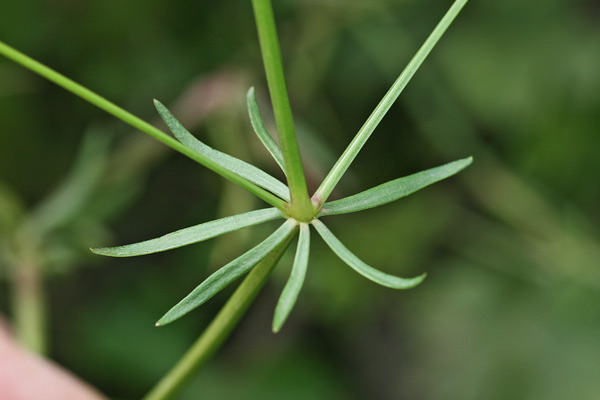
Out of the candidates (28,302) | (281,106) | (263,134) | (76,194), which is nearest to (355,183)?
(76,194)

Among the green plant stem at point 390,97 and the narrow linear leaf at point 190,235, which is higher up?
the green plant stem at point 390,97

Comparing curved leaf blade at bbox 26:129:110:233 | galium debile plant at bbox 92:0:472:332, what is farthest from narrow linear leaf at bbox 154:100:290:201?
curved leaf blade at bbox 26:129:110:233

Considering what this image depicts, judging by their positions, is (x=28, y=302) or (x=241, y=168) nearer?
(x=241, y=168)

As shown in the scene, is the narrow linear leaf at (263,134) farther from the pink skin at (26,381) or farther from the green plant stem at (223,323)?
the pink skin at (26,381)

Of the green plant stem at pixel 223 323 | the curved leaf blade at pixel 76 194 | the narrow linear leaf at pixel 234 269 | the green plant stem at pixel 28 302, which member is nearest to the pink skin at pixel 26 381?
the green plant stem at pixel 28 302

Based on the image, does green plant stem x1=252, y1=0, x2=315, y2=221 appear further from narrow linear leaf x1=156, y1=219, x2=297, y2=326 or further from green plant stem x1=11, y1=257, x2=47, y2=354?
green plant stem x1=11, y1=257, x2=47, y2=354

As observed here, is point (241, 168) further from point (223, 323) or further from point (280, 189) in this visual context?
point (223, 323)

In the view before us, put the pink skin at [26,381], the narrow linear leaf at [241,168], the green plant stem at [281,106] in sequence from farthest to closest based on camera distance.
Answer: the pink skin at [26,381], the narrow linear leaf at [241,168], the green plant stem at [281,106]
